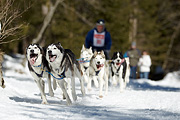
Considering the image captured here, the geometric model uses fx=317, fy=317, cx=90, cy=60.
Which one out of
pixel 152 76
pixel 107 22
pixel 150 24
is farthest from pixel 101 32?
pixel 150 24

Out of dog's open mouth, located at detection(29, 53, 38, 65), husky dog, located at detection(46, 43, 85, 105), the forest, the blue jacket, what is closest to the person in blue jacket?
the blue jacket

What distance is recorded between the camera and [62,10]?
27.0 meters

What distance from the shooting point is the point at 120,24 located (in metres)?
26.8

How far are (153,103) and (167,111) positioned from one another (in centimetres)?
115

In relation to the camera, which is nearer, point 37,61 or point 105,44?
point 37,61

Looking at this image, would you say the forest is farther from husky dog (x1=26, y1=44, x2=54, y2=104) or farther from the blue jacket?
husky dog (x1=26, y1=44, x2=54, y2=104)

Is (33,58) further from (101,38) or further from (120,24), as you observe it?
(120,24)

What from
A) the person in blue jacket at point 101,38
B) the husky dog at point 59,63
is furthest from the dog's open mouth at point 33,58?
the person in blue jacket at point 101,38

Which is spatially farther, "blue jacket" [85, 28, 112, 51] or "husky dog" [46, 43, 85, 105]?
"blue jacket" [85, 28, 112, 51]

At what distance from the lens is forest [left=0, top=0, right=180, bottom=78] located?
2405cm

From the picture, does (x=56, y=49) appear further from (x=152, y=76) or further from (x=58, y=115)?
(x=152, y=76)

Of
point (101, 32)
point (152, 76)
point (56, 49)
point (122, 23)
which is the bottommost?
point (152, 76)

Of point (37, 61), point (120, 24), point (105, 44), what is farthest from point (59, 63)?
point (120, 24)

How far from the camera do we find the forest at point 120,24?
2405cm
